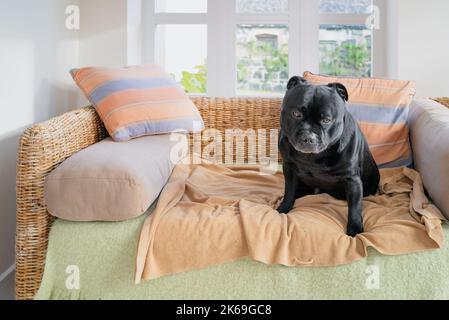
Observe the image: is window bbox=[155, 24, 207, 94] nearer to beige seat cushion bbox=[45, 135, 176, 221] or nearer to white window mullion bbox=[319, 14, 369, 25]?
white window mullion bbox=[319, 14, 369, 25]

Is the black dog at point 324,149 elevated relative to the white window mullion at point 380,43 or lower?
lower

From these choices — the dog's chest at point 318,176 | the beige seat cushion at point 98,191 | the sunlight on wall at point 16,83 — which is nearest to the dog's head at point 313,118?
the dog's chest at point 318,176

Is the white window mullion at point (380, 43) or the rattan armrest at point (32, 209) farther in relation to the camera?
the white window mullion at point (380, 43)

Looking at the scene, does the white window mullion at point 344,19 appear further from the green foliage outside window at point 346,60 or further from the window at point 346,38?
the green foliage outside window at point 346,60

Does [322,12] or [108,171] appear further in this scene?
[322,12]

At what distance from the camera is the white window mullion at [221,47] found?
2.75 meters

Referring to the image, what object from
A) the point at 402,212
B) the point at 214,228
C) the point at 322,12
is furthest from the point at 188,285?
the point at 322,12

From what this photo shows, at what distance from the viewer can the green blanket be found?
1.28 meters

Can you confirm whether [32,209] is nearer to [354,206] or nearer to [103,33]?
[354,206]

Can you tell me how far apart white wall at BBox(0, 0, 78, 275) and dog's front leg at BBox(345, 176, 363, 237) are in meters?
1.27

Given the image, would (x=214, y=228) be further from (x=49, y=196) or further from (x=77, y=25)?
(x=77, y=25)

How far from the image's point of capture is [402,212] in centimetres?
146

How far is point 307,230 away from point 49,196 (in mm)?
762

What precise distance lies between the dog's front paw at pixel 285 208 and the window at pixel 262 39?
1399 mm
